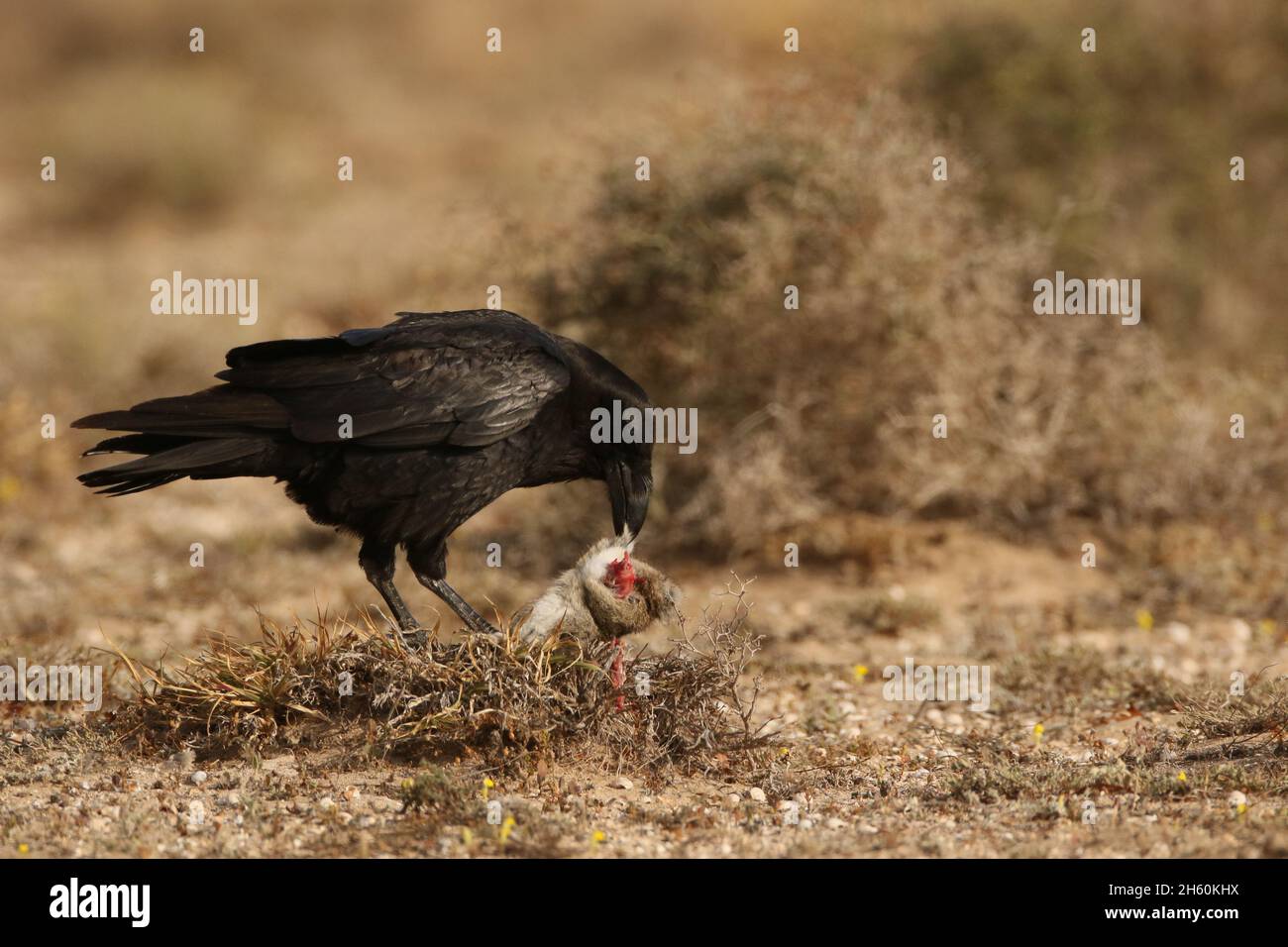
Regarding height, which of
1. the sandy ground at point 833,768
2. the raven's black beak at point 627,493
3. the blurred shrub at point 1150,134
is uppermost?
the blurred shrub at point 1150,134

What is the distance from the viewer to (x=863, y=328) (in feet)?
29.9

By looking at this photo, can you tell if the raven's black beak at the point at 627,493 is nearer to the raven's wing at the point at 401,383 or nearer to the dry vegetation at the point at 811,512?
the raven's wing at the point at 401,383

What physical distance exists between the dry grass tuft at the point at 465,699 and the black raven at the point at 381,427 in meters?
0.59

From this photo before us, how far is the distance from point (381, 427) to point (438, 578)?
78 cm

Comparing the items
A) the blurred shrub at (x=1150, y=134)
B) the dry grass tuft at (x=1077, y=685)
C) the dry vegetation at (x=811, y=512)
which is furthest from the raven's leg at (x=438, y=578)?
the blurred shrub at (x=1150, y=134)

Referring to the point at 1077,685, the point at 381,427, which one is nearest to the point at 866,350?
the point at 1077,685

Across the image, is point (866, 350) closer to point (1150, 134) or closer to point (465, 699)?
point (1150, 134)

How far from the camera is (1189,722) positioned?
5.78 m

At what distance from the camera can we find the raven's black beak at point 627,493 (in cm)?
628

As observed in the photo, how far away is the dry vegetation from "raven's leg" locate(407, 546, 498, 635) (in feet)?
1.16

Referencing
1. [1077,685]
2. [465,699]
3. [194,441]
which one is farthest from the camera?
[1077,685]

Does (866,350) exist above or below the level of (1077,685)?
above
